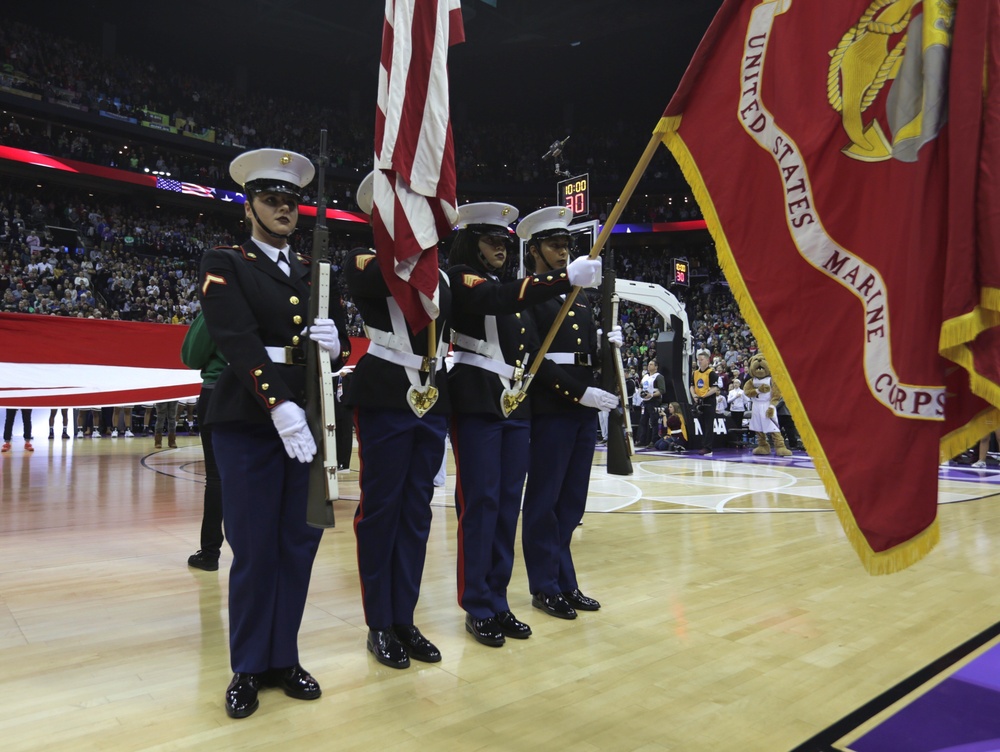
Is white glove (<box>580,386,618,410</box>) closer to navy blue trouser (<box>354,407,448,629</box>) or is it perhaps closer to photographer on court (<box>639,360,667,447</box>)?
navy blue trouser (<box>354,407,448,629</box>)

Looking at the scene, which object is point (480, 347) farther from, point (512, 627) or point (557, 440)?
point (512, 627)

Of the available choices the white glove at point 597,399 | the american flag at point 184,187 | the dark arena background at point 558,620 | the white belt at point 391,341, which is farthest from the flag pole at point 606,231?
the american flag at point 184,187

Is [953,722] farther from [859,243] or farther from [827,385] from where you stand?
[859,243]

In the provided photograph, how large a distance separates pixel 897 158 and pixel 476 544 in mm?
1855

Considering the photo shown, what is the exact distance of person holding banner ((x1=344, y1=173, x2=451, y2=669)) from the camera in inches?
96.5

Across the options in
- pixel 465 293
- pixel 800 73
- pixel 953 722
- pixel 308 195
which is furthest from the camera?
pixel 308 195

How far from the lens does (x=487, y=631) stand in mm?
2635

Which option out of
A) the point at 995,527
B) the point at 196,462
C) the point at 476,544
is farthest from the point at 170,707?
the point at 196,462

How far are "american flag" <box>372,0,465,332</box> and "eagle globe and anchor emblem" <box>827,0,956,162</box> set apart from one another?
4.15ft

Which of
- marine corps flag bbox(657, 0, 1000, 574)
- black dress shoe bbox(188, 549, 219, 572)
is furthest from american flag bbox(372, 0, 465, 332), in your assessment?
black dress shoe bbox(188, 549, 219, 572)

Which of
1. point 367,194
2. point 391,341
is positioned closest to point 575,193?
point 367,194

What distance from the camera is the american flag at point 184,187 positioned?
2162 centimetres

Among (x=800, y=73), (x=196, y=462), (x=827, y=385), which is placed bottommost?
(x=196, y=462)

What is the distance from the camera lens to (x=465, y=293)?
269 cm
